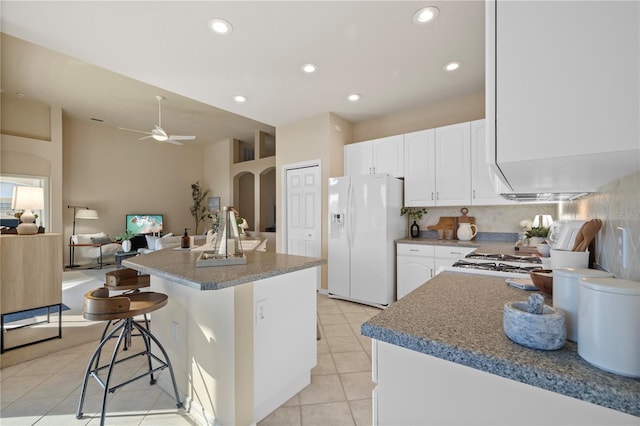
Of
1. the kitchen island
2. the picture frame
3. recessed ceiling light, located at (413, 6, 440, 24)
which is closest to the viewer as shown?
the kitchen island

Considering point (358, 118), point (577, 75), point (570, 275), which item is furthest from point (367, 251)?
point (577, 75)

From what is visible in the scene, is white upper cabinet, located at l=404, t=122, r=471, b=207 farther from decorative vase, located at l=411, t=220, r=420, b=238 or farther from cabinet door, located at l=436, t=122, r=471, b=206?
decorative vase, located at l=411, t=220, r=420, b=238

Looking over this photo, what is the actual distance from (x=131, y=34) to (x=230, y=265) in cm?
214

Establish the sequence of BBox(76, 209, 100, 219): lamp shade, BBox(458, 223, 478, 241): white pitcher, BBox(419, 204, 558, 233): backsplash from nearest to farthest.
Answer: BBox(419, 204, 558, 233): backsplash < BBox(458, 223, 478, 241): white pitcher < BBox(76, 209, 100, 219): lamp shade

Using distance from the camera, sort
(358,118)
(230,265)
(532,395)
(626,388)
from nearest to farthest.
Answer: (626,388) < (532,395) < (230,265) < (358,118)

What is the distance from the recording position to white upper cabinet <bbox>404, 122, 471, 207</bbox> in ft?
10.9

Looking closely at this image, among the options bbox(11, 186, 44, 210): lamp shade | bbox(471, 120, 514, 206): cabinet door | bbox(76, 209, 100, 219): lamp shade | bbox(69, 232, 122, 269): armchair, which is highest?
bbox(471, 120, 514, 206): cabinet door

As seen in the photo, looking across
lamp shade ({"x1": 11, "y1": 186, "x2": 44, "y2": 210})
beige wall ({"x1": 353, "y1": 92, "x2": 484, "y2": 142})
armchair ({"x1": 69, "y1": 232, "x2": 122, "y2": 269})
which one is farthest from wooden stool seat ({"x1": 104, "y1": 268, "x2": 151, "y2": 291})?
armchair ({"x1": 69, "y1": 232, "x2": 122, "y2": 269})

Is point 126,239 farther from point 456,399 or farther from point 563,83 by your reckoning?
point 563,83

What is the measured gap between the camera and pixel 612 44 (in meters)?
0.48

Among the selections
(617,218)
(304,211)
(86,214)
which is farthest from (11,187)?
(617,218)

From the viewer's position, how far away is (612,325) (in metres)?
0.49

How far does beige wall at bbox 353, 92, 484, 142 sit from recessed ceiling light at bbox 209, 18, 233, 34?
268 cm

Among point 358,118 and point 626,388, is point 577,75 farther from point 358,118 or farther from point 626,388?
point 358,118
